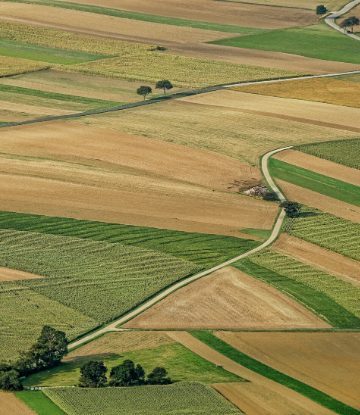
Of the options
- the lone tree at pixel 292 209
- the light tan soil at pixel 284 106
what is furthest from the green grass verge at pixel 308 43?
the lone tree at pixel 292 209

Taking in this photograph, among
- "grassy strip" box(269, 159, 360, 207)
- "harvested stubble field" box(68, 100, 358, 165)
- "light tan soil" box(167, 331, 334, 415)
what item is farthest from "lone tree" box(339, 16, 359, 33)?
"light tan soil" box(167, 331, 334, 415)

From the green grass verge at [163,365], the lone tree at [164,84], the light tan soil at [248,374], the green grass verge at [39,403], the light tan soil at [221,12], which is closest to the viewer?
the green grass verge at [39,403]

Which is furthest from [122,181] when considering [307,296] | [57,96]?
[57,96]

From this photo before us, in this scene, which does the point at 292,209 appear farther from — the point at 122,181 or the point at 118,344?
the point at 118,344

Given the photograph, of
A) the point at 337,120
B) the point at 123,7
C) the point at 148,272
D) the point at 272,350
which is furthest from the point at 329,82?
the point at 272,350

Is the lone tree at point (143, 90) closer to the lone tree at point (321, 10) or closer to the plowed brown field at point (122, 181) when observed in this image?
the plowed brown field at point (122, 181)
